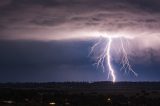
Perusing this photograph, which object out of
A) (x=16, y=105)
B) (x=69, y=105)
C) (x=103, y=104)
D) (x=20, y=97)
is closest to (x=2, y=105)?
(x=16, y=105)

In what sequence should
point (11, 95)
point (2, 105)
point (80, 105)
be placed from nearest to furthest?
1. point (2, 105)
2. point (80, 105)
3. point (11, 95)

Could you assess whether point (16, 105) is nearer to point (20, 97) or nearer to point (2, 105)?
point (2, 105)

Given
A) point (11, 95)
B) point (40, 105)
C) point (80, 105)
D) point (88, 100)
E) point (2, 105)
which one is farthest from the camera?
point (11, 95)

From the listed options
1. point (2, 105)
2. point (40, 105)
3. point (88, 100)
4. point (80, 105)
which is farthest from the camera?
point (88, 100)

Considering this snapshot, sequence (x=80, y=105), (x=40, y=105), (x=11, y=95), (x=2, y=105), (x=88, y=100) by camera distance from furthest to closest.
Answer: (x=11, y=95)
(x=88, y=100)
(x=80, y=105)
(x=40, y=105)
(x=2, y=105)

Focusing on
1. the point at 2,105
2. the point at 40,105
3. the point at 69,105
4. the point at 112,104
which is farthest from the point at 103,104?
the point at 2,105

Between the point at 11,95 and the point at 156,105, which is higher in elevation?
the point at 11,95

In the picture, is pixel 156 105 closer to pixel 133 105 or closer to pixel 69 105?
pixel 133 105

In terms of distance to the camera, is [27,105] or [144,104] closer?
[27,105]

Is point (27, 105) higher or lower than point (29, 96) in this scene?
lower
